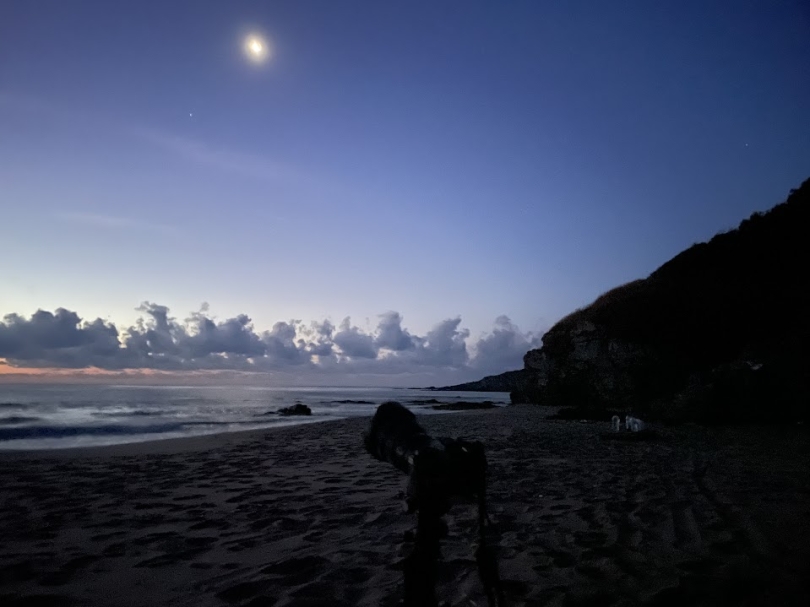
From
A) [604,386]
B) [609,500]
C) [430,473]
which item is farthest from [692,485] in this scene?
[604,386]

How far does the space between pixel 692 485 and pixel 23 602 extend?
26.2 feet

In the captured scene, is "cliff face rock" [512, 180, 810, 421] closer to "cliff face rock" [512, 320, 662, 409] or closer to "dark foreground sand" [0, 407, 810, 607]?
"cliff face rock" [512, 320, 662, 409]

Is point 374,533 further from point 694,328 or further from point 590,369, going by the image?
point 590,369

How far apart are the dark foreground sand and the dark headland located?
26.3 feet

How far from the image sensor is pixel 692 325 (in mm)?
24109

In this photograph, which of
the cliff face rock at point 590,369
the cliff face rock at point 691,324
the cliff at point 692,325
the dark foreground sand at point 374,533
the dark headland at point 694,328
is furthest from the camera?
Answer: the cliff face rock at point 590,369

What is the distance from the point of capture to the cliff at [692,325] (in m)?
19.0

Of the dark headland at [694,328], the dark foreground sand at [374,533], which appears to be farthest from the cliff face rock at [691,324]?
the dark foreground sand at [374,533]

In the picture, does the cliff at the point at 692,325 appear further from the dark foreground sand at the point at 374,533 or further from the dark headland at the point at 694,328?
the dark foreground sand at the point at 374,533

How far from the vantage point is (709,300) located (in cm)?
2491

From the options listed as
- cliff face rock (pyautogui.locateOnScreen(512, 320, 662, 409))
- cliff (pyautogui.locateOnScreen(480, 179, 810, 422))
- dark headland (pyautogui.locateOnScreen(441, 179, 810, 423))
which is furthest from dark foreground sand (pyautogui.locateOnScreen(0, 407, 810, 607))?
cliff face rock (pyautogui.locateOnScreen(512, 320, 662, 409))

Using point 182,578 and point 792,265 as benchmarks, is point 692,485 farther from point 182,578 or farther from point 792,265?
point 792,265

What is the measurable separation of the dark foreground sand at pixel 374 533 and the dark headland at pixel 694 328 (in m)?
8.03

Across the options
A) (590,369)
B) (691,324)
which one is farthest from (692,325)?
(590,369)
